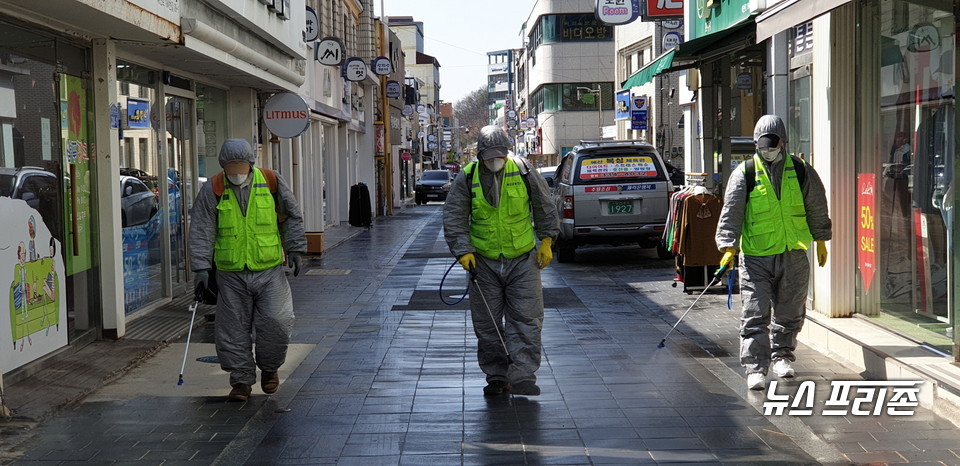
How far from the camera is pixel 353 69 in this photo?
1163 inches

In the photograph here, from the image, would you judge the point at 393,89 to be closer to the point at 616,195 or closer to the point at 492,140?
the point at 616,195

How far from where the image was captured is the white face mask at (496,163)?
725 cm

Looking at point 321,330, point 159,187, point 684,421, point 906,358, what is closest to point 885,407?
point 906,358

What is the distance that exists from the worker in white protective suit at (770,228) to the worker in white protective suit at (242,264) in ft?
9.88

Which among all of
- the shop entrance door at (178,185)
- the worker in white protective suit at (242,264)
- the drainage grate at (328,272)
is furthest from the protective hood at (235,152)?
the drainage grate at (328,272)

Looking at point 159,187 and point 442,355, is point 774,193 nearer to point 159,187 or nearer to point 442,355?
point 442,355

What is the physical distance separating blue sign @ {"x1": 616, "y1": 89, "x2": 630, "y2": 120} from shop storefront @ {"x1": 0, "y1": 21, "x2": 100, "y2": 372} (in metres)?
34.0

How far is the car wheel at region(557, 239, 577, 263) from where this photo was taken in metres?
17.5

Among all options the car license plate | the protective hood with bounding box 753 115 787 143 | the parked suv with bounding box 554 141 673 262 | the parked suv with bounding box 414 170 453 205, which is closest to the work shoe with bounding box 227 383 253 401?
the protective hood with bounding box 753 115 787 143

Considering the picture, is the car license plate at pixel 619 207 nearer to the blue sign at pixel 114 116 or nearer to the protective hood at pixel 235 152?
the blue sign at pixel 114 116

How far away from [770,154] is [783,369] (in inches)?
58.4

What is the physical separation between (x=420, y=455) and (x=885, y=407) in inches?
114

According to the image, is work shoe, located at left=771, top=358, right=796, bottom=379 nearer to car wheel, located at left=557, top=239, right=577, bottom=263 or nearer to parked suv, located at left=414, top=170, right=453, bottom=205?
car wheel, located at left=557, top=239, right=577, bottom=263

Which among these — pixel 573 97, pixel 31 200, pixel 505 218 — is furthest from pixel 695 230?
pixel 573 97
